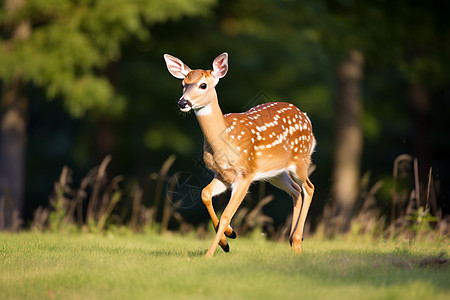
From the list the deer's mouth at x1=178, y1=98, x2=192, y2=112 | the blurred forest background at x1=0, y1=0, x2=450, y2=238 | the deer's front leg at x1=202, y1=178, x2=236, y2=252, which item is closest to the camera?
the deer's mouth at x1=178, y1=98, x2=192, y2=112

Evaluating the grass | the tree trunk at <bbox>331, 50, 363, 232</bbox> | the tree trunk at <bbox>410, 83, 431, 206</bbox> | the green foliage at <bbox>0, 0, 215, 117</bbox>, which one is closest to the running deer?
the grass

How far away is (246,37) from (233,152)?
37.7 ft

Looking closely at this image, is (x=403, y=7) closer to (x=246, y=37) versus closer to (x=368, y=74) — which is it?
(x=246, y=37)

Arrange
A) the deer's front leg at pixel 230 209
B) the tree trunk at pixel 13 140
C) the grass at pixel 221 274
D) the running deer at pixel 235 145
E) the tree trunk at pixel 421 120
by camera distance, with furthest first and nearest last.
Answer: the tree trunk at pixel 421 120 → the tree trunk at pixel 13 140 → the running deer at pixel 235 145 → the deer's front leg at pixel 230 209 → the grass at pixel 221 274

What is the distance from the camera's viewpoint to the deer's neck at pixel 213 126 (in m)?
6.25

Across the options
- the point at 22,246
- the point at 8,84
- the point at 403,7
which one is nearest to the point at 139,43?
the point at 8,84

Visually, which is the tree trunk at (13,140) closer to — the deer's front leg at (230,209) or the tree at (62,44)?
the tree at (62,44)

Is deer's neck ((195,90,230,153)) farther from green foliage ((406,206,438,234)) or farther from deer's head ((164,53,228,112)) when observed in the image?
green foliage ((406,206,438,234))

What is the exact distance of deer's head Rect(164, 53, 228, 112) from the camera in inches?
238

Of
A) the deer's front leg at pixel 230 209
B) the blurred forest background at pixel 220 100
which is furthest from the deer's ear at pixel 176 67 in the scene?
the deer's front leg at pixel 230 209

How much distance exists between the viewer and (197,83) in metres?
6.14

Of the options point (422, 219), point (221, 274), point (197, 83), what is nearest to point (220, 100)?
point (422, 219)

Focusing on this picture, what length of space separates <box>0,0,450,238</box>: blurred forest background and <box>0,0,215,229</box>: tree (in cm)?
2

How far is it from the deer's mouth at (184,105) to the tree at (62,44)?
5547 mm
